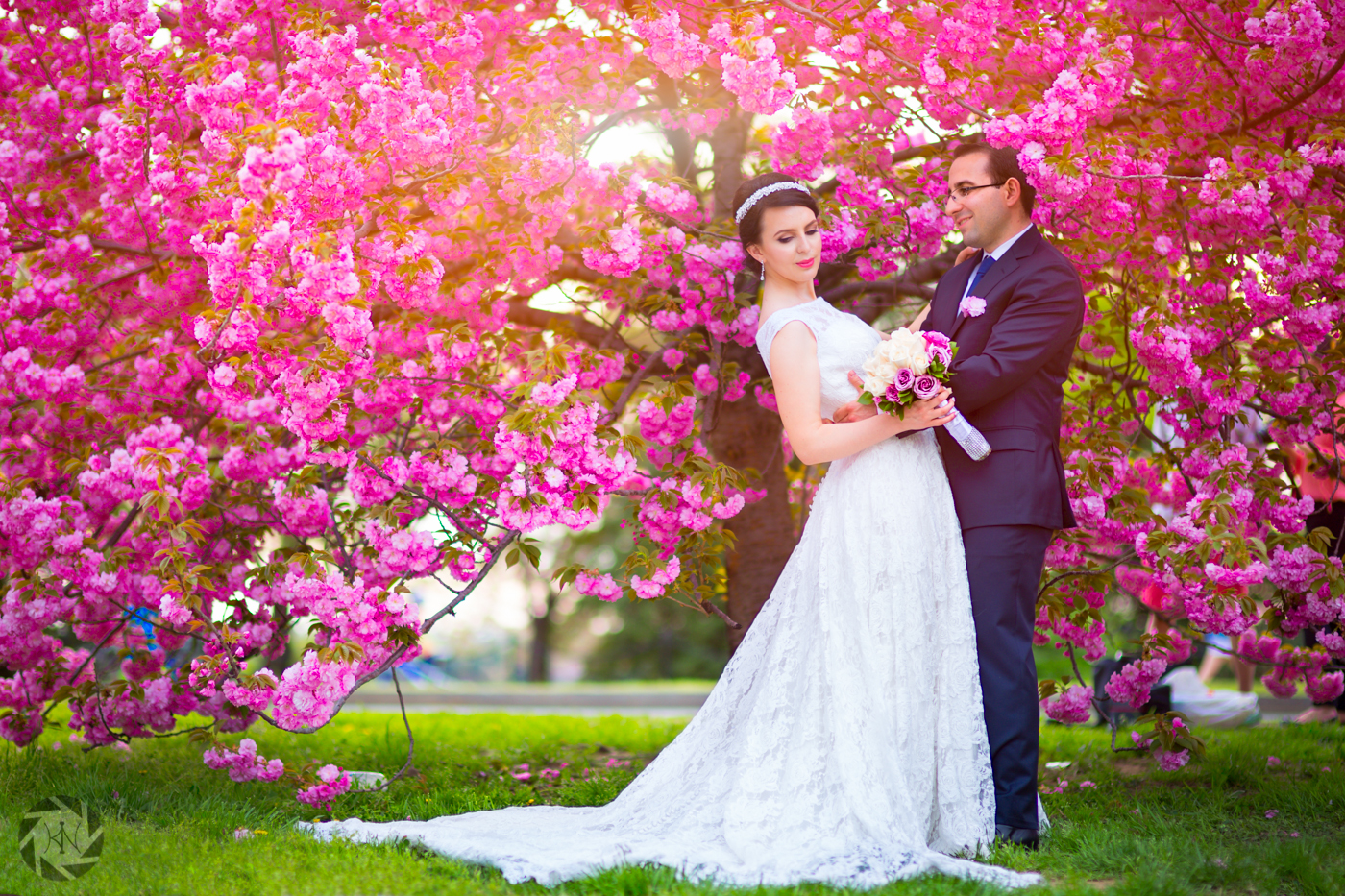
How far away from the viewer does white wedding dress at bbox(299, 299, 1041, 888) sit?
10.1 feet

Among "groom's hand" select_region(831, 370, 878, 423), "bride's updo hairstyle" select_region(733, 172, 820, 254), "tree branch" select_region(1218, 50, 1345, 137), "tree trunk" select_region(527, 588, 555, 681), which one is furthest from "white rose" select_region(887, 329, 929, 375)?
"tree trunk" select_region(527, 588, 555, 681)

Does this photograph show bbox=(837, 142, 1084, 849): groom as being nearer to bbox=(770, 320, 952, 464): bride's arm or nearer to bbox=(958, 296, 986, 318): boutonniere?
bbox=(958, 296, 986, 318): boutonniere

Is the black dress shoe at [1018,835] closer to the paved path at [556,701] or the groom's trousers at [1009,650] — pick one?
the groom's trousers at [1009,650]

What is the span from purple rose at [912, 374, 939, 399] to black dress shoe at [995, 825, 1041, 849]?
4.50 ft

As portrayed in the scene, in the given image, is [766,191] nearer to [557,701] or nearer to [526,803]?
[526,803]

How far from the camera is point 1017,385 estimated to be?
337cm

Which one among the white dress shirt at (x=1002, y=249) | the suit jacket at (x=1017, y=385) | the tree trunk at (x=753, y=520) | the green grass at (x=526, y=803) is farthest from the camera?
the tree trunk at (x=753, y=520)

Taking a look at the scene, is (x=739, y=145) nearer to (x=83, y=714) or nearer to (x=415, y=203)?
(x=415, y=203)

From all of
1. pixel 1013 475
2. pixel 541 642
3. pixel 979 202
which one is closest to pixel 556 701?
pixel 541 642

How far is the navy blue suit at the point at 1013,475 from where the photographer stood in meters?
3.29

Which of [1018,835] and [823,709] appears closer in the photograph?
[1018,835]

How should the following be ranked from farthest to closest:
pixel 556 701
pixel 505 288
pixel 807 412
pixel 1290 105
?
pixel 556 701 → pixel 505 288 → pixel 1290 105 → pixel 807 412

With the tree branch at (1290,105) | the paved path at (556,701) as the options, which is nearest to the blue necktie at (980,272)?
the tree branch at (1290,105)

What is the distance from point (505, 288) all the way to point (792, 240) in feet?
4.84
